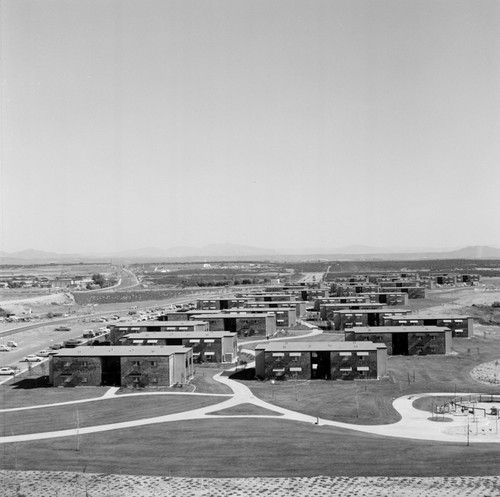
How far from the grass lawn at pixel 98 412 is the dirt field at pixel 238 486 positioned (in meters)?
12.5

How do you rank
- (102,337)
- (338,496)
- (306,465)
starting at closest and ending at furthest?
(338,496) < (306,465) < (102,337)

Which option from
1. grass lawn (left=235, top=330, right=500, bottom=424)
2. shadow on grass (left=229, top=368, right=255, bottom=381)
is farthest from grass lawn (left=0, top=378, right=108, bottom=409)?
grass lawn (left=235, top=330, right=500, bottom=424)

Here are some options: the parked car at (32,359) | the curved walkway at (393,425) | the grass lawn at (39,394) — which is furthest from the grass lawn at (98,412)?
the parked car at (32,359)

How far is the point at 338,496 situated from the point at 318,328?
89.9 metres

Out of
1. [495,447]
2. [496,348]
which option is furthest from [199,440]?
[496,348]

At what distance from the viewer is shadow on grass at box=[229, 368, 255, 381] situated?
7931cm

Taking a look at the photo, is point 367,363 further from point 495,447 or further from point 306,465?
point 306,465

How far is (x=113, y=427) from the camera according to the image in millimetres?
56844

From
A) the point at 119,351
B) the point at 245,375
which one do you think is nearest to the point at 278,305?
the point at 245,375

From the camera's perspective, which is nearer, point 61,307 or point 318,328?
point 318,328

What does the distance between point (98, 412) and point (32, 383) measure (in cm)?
1947

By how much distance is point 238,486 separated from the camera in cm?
4353

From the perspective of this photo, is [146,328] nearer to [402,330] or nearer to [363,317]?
[402,330]

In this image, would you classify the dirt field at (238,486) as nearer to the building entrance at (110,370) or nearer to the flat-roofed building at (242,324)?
the building entrance at (110,370)
